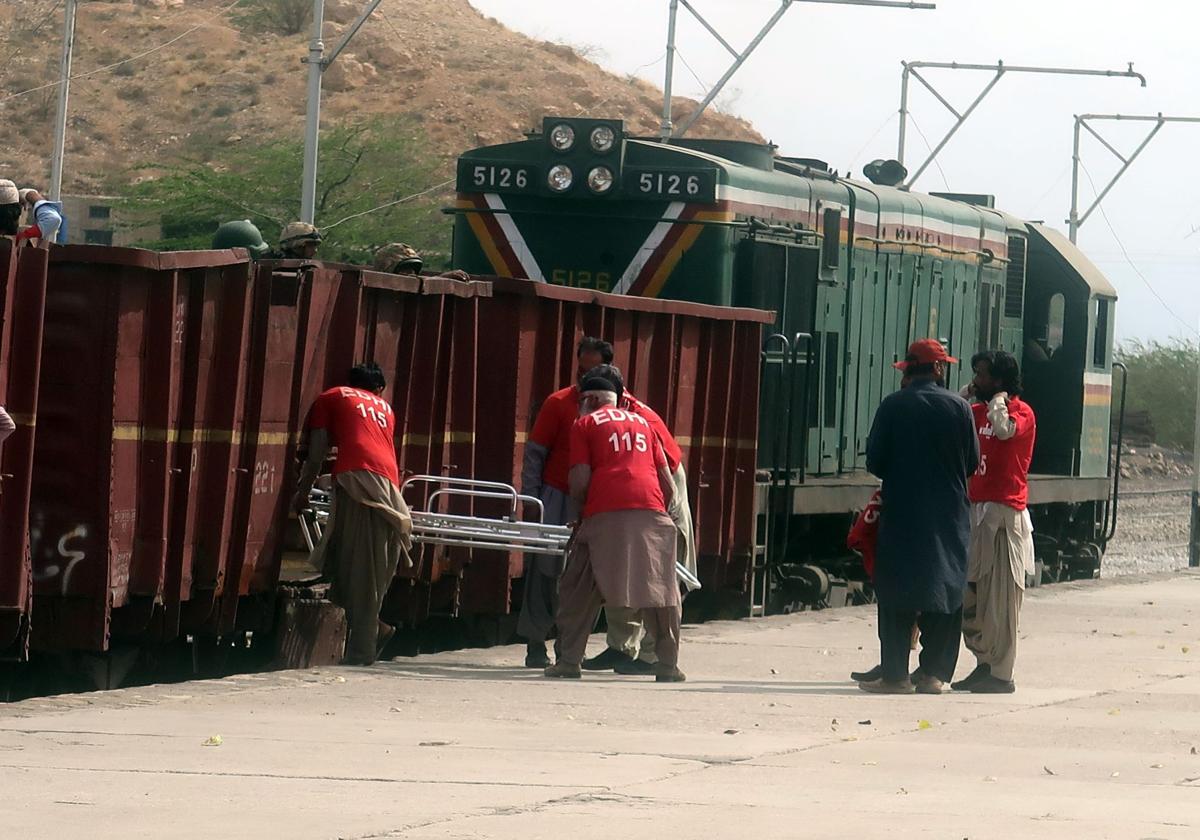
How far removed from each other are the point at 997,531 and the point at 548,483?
95.9 inches

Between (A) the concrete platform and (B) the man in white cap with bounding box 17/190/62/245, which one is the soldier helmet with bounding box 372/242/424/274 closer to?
(B) the man in white cap with bounding box 17/190/62/245

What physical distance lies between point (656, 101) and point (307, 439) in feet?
235

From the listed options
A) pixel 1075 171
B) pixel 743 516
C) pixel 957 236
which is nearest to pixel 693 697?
pixel 743 516

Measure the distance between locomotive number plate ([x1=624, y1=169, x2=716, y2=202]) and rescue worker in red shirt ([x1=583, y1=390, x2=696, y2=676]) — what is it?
12.7 ft

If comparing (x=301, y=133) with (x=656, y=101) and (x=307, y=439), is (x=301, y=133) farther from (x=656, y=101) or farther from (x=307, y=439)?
(x=307, y=439)

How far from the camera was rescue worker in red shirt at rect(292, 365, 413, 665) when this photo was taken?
11531mm

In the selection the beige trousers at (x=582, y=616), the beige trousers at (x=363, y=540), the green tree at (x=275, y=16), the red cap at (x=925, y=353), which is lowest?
the beige trousers at (x=582, y=616)

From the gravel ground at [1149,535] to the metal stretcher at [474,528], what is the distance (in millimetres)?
13566

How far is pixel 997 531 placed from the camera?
12.2 meters

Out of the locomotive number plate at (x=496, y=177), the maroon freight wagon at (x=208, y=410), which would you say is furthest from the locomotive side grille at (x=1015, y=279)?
the maroon freight wagon at (x=208, y=410)

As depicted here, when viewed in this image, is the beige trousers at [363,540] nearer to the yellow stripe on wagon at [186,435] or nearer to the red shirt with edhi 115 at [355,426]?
the red shirt with edhi 115 at [355,426]

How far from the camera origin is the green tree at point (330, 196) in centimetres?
4916

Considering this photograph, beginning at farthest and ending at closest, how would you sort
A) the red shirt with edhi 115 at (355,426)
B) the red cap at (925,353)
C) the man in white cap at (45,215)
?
1. the man in white cap at (45,215)
2. the red cap at (925,353)
3. the red shirt with edhi 115 at (355,426)

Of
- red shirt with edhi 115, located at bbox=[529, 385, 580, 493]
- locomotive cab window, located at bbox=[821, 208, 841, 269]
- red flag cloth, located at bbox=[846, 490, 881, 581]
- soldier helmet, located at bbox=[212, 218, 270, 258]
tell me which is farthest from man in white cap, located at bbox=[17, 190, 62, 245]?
locomotive cab window, located at bbox=[821, 208, 841, 269]
